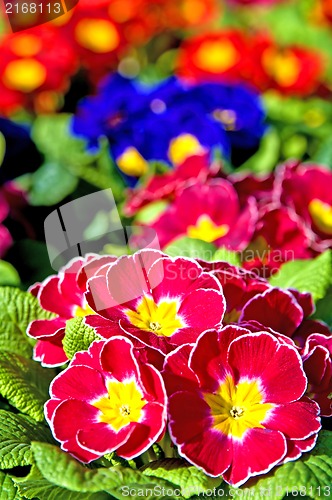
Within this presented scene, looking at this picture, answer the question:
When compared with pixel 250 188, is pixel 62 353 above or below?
above

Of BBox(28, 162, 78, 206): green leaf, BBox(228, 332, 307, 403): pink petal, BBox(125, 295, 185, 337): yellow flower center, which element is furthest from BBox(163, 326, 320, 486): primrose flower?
BBox(28, 162, 78, 206): green leaf

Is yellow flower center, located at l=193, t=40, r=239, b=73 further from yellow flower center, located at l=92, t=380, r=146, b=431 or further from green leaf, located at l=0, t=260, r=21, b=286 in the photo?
yellow flower center, located at l=92, t=380, r=146, b=431

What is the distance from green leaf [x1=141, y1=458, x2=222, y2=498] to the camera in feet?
3.23

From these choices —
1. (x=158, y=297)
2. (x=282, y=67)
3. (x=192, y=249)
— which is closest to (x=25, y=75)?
(x=282, y=67)

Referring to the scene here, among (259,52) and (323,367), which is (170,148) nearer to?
(259,52)

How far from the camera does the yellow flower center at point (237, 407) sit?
1036 mm

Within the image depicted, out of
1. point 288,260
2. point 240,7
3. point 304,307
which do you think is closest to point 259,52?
point 240,7

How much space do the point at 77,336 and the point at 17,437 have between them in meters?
0.19

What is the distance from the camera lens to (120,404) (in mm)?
1049

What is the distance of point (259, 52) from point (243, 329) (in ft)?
6.62

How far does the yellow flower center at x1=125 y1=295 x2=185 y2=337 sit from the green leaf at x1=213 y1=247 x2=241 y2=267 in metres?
0.25

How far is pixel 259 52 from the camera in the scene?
9.21 ft

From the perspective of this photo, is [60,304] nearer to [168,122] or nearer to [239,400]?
[239,400]

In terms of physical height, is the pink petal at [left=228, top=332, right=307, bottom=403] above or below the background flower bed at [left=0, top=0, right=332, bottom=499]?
above
